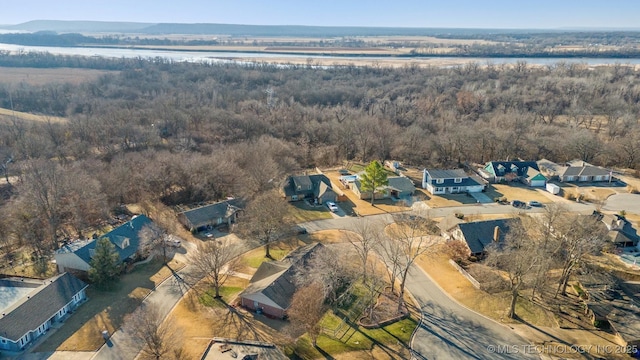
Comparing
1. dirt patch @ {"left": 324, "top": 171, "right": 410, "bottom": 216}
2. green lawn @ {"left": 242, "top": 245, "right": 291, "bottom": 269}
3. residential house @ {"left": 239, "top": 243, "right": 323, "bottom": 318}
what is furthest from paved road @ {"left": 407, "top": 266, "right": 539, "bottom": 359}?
dirt patch @ {"left": 324, "top": 171, "right": 410, "bottom": 216}

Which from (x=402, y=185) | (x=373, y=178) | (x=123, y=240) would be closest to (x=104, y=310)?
(x=123, y=240)

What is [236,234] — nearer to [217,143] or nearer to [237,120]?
[217,143]

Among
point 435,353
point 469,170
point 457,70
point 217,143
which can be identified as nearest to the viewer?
point 435,353

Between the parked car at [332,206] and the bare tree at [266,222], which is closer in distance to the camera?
the bare tree at [266,222]

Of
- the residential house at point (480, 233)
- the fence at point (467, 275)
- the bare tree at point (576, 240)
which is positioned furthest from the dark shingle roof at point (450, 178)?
the fence at point (467, 275)

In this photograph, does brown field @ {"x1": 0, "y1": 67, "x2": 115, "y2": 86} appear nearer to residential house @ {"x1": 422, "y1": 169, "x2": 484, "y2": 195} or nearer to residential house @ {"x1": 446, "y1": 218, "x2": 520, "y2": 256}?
residential house @ {"x1": 422, "y1": 169, "x2": 484, "y2": 195}

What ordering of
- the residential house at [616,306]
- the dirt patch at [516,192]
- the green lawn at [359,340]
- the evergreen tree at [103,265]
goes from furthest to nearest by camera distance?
1. the dirt patch at [516,192]
2. the evergreen tree at [103,265]
3. the residential house at [616,306]
4. the green lawn at [359,340]

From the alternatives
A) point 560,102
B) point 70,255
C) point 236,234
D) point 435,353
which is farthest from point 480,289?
point 560,102

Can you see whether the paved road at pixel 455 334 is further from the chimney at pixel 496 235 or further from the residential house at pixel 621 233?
the residential house at pixel 621 233
